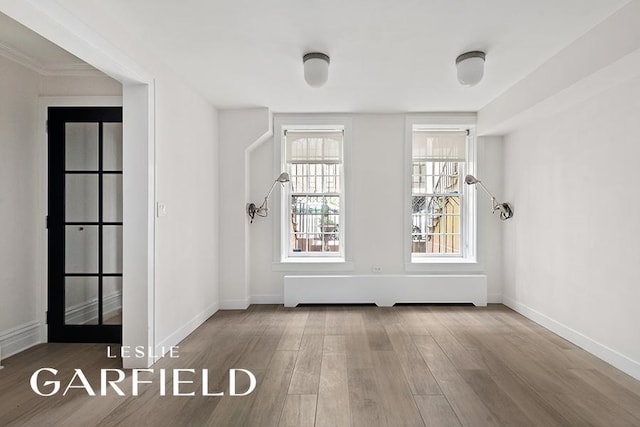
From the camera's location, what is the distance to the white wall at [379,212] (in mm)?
4961

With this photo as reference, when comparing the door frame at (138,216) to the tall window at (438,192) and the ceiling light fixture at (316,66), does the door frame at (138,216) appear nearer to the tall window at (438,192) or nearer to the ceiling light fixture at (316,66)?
the ceiling light fixture at (316,66)

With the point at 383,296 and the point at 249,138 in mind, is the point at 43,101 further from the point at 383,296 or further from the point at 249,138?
the point at 383,296

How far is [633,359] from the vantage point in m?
2.78

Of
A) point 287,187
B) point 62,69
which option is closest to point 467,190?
point 287,187

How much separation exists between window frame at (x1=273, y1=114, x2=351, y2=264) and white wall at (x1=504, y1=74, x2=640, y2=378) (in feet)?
6.94

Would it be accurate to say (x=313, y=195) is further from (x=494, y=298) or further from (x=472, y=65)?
(x=494, y=298)

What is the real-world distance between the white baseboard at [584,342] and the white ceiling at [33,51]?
5130mm

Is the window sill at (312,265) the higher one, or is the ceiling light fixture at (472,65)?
the ceiling light fixture at (472,65)

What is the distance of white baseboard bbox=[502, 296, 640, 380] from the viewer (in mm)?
2807

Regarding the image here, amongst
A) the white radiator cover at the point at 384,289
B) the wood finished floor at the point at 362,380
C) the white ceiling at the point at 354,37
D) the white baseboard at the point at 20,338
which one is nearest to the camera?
the wood finished floor at the point at 362,380

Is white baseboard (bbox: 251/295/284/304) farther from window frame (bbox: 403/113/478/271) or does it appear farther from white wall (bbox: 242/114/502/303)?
window frame (bbox: 403/113/478/271)

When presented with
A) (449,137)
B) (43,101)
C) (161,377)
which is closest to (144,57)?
(43,101)

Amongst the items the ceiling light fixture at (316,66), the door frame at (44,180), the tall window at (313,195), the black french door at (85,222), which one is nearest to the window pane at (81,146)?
the black french door at (85,222)

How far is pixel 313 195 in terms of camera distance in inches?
203
